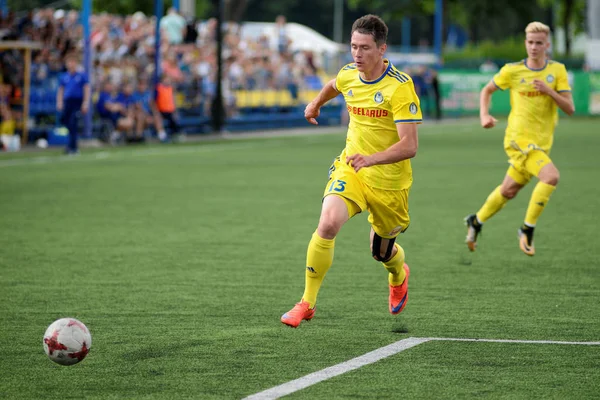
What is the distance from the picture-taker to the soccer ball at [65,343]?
6055mm

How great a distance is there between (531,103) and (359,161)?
4.72 meters

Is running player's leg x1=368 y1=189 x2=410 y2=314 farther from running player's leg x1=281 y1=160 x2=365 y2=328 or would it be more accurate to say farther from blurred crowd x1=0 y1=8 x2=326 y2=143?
blurred crowd x1=0 y1=8 x2=326 y2=143

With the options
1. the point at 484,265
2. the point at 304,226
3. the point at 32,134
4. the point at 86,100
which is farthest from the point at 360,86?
the point at 32,134

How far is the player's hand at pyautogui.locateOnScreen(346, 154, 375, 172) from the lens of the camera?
6.75 m

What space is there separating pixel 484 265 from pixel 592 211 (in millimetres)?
5002

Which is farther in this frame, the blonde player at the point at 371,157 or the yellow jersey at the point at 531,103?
the yellow jersey at the point at 531,103

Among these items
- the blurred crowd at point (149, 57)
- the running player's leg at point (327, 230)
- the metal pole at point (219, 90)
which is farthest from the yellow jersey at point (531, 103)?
the metal pole at point (219, 90)

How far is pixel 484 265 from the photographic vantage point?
10453 millimetres

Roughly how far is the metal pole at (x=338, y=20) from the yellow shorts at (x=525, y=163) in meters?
80.9

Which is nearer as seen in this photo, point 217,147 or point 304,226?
point 304,226

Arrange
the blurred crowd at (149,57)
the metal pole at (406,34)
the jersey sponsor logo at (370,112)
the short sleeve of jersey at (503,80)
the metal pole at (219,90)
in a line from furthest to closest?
the metal pole at (406,34) → the metal pole at (219,90) → the blurred crowd at (149,57) → the short sleeve of jersey at (503,80) → the jersey sponsor logo at (370,112)

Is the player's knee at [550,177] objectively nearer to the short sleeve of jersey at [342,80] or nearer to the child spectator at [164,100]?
the short sleeve of jersey at [342,80]

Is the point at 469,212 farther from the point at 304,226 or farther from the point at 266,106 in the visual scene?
the point at 266,106

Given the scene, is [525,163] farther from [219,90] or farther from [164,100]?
[219,90]
